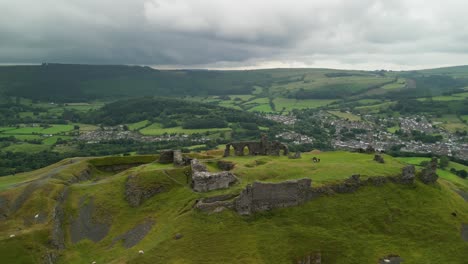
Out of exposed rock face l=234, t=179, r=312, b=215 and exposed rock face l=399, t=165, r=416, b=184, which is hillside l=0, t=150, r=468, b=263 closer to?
exposed rock face l=399, t=165, r=416, b=184

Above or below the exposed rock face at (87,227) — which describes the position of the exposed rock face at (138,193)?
above

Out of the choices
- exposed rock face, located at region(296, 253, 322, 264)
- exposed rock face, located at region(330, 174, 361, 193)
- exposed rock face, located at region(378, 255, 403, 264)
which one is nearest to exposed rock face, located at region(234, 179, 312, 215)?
exposed rock face, located at region(330, 174, 361, 193)

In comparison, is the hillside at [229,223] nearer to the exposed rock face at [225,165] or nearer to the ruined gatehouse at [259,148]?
the exposed rock face at [225,165]

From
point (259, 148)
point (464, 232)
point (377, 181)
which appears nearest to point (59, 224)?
point (259, 148)

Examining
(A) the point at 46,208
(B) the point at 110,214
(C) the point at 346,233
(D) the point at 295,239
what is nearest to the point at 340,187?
(C) the point at 346,233

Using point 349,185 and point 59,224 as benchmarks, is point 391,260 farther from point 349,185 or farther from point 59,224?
point 59,224

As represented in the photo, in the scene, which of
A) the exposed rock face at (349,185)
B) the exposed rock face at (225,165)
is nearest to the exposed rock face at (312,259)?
the exposed rock face at (349,185)
